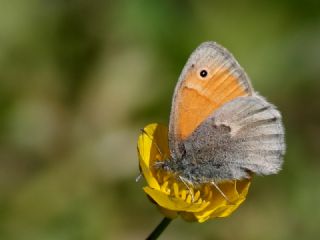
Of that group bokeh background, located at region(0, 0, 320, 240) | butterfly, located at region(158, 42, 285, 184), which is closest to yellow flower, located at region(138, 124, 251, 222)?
butterfly, located at region(158, 42, 285, 184)

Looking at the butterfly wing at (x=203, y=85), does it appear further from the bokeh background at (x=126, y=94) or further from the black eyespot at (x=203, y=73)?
the bokeh background at (x=126, y=94)

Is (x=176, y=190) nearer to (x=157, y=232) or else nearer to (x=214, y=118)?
(x=214, y=118)

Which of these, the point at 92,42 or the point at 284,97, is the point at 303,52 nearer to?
the point at 284,97

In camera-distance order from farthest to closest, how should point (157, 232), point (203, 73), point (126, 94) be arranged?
point (126, 94)
point (203, 73)
point (157, 232)

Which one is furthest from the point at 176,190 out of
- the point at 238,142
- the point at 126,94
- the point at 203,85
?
the point at 126,94

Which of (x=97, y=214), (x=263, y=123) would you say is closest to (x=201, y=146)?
(x=263, y=123)

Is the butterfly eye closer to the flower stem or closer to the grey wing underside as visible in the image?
the grey wing underside

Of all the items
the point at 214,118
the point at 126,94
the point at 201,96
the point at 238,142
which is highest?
the point at 201,96

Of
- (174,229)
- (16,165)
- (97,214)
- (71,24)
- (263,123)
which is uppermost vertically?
(71,24)
